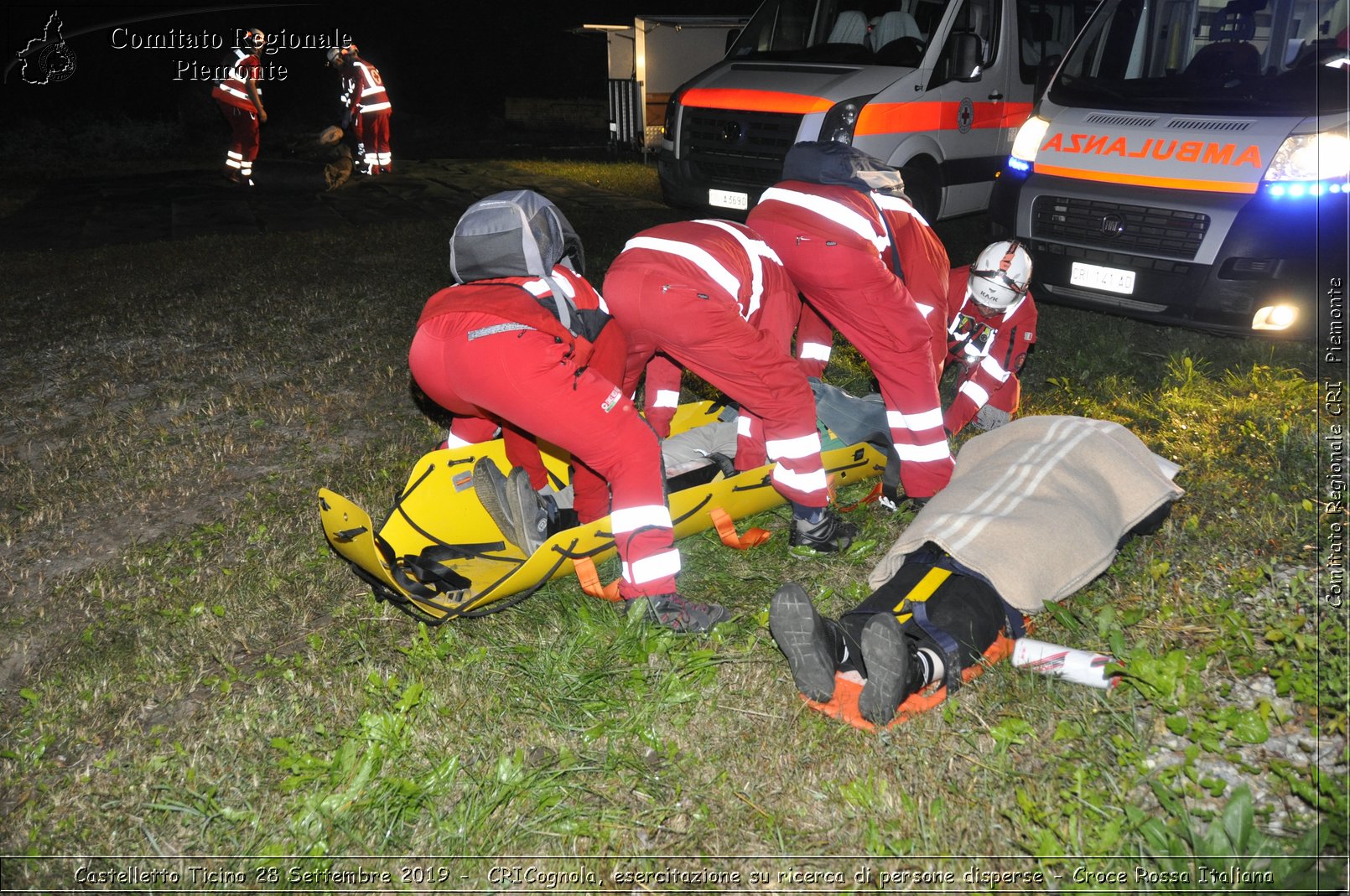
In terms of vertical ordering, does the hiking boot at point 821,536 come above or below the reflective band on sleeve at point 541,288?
below

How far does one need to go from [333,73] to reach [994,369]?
22231 millimetres

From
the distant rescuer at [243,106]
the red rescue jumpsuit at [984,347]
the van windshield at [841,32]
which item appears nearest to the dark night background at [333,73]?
the distant rescuer at [243,106]

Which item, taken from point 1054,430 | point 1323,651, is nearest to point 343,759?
point 1054,430

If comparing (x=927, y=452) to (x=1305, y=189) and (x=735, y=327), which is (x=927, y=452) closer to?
(x=735, y=327)

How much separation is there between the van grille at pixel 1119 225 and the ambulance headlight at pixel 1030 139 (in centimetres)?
33

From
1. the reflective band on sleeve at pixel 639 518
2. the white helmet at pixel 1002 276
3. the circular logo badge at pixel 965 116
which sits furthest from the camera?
the circular logo badge at pixel 965 116

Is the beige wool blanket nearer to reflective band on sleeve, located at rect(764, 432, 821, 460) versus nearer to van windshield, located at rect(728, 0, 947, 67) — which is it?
reflective band on sleeve, located at rect(764, 432, 821, 460)

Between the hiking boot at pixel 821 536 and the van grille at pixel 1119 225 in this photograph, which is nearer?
the hiking boot at pixel 821 536

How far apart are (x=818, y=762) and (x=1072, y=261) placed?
13.8ft

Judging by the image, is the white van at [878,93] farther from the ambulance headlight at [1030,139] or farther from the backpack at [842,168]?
the backpack at [842,168]

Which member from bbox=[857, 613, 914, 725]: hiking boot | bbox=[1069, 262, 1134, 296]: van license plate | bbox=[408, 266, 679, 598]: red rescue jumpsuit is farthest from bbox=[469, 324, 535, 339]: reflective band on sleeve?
bbox=[1069, 262, 1134, 296]: van license plate

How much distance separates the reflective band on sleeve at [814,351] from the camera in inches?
192

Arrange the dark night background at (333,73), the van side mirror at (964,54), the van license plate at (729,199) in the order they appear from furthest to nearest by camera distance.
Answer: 1. the dark night background at (333,73)
2. the van license plate at (729,199)
3. the van side mirror at (964,54)

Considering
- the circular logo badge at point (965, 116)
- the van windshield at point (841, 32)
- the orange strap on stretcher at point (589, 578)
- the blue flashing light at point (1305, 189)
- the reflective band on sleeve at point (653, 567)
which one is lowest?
the orange strap on stretcher at point (589, 578)
